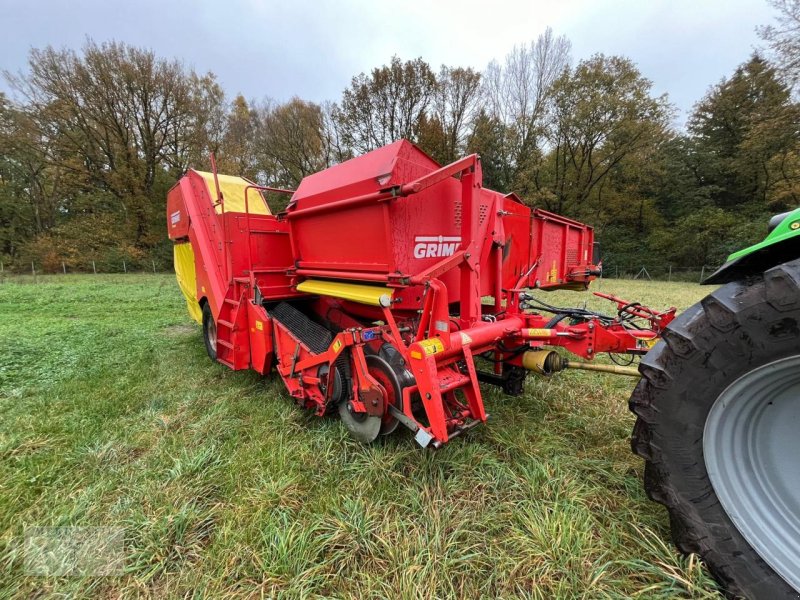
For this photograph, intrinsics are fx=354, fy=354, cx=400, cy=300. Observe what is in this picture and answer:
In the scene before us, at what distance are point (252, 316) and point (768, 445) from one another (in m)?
3.61

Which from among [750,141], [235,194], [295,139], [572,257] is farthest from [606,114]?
[235,194]

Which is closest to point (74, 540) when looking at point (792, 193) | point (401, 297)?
point (401, 297)

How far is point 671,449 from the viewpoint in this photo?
4.67ft

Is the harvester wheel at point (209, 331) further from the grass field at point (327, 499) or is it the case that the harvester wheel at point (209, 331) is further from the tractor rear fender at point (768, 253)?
the tractor rear fender at point (768, 253)

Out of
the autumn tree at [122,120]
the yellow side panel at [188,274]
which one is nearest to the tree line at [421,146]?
the autumn tree at [122,120]

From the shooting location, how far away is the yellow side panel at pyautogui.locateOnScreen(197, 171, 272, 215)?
13.3 feet

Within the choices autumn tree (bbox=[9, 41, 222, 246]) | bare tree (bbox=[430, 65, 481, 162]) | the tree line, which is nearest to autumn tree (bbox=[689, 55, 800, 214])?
the tree line

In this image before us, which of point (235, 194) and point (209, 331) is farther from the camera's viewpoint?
point (209, 331)

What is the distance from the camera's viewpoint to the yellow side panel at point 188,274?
4.84 meters

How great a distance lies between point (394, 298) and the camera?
2537 mm

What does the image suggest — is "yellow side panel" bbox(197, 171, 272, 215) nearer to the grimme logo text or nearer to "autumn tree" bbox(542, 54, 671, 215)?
the grimme logo text

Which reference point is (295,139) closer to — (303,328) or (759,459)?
(303,328)

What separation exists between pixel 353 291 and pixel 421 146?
73.1 ft

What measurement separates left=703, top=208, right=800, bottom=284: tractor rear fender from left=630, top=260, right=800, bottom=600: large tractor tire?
0.15 metres
